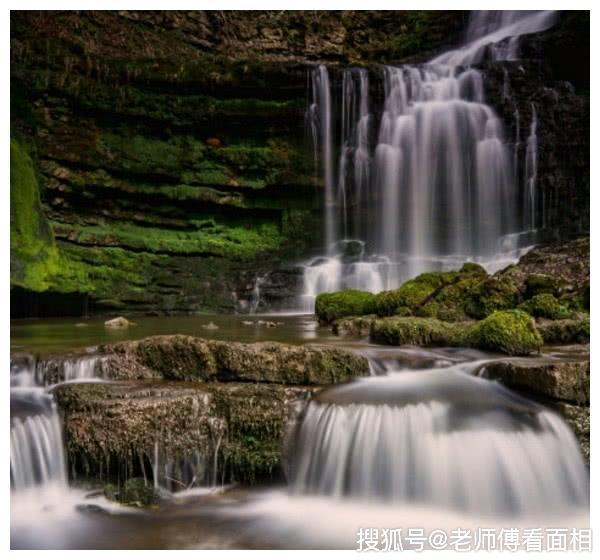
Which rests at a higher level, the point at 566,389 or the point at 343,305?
the point at 343,305

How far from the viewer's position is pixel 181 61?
15.2 meters

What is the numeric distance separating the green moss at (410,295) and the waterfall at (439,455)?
364 centimetres

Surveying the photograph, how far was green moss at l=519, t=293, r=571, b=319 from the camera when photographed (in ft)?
24.3

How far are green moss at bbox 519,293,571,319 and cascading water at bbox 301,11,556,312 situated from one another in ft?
21.3

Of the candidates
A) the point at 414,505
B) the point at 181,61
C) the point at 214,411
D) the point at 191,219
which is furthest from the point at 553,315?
the point at 181,61

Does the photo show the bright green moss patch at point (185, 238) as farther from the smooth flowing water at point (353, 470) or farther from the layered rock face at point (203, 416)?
the layered rock face at point (203, 416)

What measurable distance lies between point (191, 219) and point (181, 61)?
13.0 ft

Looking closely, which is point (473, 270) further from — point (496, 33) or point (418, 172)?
point (496, 33)

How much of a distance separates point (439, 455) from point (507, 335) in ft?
6.81

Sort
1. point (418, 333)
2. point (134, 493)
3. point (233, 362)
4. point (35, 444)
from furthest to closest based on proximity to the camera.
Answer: point (418, 333) → point (233, 362) → point (35, 444) → point (134, 493)

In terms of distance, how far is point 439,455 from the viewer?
14.3ft

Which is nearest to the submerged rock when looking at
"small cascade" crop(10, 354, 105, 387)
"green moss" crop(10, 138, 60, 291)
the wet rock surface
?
"green moss" crop(10, 138, 60, 291)

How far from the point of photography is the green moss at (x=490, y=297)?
7.79 meters

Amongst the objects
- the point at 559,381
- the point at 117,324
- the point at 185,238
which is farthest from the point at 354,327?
the point at 185,238
